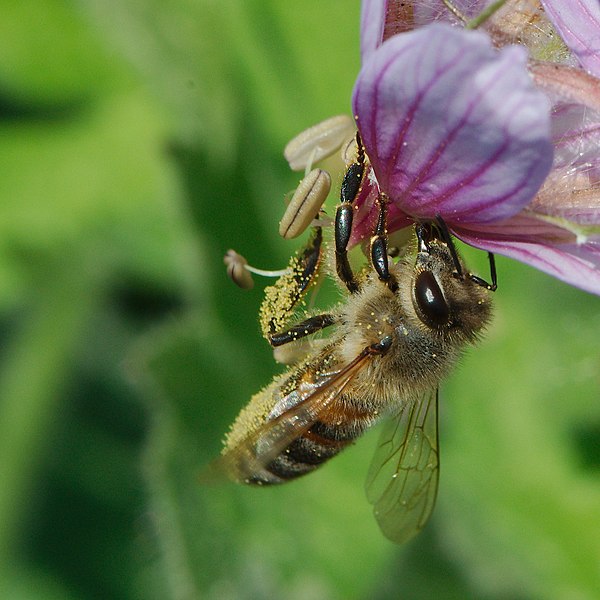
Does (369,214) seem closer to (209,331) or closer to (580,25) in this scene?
(580,25)

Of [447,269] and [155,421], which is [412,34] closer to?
[447,269]

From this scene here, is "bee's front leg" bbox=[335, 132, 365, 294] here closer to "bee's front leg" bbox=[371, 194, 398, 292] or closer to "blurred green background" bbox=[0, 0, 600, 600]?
"bee's front leg" bbox=[371, 194, 398, 292]

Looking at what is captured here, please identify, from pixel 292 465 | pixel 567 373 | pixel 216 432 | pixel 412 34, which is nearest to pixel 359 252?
pixel 292 465

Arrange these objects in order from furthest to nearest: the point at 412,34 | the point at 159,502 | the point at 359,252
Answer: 1. the point at 159,502
2. the point at 359,252
3. the point at 412,34

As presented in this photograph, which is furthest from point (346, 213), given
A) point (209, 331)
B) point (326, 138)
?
point (209, 331)

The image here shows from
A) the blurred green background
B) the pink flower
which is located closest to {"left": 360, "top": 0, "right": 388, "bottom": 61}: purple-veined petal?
the pink flower

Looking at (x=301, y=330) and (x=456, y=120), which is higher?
(x=456, y=120)

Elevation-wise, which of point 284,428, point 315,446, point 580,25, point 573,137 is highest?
point 580,25
